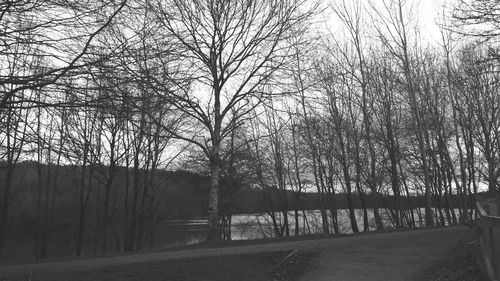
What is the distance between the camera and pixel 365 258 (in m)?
10.8

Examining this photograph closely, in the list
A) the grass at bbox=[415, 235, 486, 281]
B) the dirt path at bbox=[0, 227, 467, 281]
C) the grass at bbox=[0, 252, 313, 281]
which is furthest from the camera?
the dirt path at bbox=[0, 227, 467, 281]

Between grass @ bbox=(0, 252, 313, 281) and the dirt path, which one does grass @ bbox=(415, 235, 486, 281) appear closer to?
the dirt path

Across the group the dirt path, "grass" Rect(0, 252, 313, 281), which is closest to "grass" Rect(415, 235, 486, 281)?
the dirt path

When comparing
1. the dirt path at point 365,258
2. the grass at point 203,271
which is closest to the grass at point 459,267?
the dirt path at point 365,258

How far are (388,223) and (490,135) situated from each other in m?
17.4

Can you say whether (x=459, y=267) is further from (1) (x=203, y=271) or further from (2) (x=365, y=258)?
(1) (x=203, y=271)

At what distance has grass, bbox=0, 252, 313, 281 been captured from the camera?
8977 millimetres

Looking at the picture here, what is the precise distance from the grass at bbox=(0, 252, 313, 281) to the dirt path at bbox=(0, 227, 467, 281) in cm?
56

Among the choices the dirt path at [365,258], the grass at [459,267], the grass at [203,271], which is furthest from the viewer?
the dirt path at [365,258]

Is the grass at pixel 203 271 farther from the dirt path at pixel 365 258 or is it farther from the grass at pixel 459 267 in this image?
the grass at pixel 459 267

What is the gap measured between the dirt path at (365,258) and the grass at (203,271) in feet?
1.83

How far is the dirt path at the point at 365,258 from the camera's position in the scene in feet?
31.3

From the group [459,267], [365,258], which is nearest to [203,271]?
[365,258]

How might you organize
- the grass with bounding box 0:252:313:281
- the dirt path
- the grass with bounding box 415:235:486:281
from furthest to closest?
the dirt path, the grass with bounding box 0:252:313:281, the grass with bounding box 415:235:486:281
